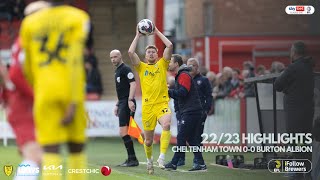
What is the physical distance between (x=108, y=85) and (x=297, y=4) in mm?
5010

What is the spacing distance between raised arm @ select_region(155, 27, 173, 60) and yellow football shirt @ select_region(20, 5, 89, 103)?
16.5 feet

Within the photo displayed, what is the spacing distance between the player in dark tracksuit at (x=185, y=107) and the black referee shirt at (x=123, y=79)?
530mm

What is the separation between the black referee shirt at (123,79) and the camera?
47.1ft

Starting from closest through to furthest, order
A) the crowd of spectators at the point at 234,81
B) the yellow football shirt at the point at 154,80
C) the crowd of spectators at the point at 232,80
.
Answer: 1. the yellow football shirt at the point at 154,80
2. the crowd of spectators at the point at 232,80
3. the crowd of spectators at the point at 234,81

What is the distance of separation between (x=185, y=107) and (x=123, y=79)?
85cm

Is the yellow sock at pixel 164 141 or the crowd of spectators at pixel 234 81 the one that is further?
the crowd of spectators at pixel 234 81

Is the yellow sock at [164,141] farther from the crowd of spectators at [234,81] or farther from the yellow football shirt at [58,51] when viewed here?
the yellow football shirt at [58,51]

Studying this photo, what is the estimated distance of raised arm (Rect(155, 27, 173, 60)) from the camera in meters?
13.5

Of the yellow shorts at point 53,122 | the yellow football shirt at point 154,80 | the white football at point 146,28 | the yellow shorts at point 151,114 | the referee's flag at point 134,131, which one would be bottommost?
the referee's flag at point 134,131

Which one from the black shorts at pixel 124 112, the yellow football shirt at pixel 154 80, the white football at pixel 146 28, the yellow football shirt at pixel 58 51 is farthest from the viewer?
the black shorts at pixel 124 112

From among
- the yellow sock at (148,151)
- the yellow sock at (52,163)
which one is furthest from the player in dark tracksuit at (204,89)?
the yellow sock at (52,163)

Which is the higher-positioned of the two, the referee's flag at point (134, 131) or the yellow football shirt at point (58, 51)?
the yellow football shirt at point (58, 51)

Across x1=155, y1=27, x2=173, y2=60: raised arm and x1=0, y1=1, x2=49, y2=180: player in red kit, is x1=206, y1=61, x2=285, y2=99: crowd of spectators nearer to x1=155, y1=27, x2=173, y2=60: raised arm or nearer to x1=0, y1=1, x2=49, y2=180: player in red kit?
x1=155, y1=27, x2=173, y2=60: raised arm

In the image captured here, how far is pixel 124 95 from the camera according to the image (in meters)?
14.6
